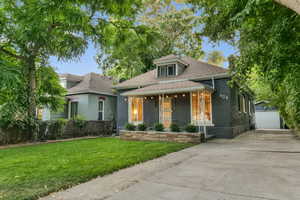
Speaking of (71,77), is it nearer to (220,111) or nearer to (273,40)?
(220,111)

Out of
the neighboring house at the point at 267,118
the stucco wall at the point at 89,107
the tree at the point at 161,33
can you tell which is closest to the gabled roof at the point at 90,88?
the stucco wall at the point at 89,107

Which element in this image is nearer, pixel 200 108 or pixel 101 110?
pixel 200 108

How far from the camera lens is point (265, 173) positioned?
411cm

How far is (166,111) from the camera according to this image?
41.0 ft

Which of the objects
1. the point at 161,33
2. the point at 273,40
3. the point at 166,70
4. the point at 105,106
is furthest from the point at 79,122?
the point at 161,33

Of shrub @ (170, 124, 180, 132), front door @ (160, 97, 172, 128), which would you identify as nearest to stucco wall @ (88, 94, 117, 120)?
front door @ (160, 97, 172, 128)

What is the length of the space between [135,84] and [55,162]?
9167 mm

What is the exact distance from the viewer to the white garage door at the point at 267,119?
18.5 metres

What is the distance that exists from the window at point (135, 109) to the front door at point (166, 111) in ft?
5.70

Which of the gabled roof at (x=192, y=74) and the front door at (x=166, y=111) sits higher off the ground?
the gabled roof at (x=192, y=74)

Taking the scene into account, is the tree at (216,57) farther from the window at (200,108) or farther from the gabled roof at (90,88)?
the window at (200,108)

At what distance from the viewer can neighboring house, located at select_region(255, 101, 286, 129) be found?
18.4m

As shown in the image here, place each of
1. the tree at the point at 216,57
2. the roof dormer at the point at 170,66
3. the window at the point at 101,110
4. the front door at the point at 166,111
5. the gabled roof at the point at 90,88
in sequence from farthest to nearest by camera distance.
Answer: the tree at the point at 216,57
the window at the point at 101,110
the gabled roof at the point at 90,88
the roof dormer at the point at 170,66
the front door at the point at 166,111

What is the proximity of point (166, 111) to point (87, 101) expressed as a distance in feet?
22.2
